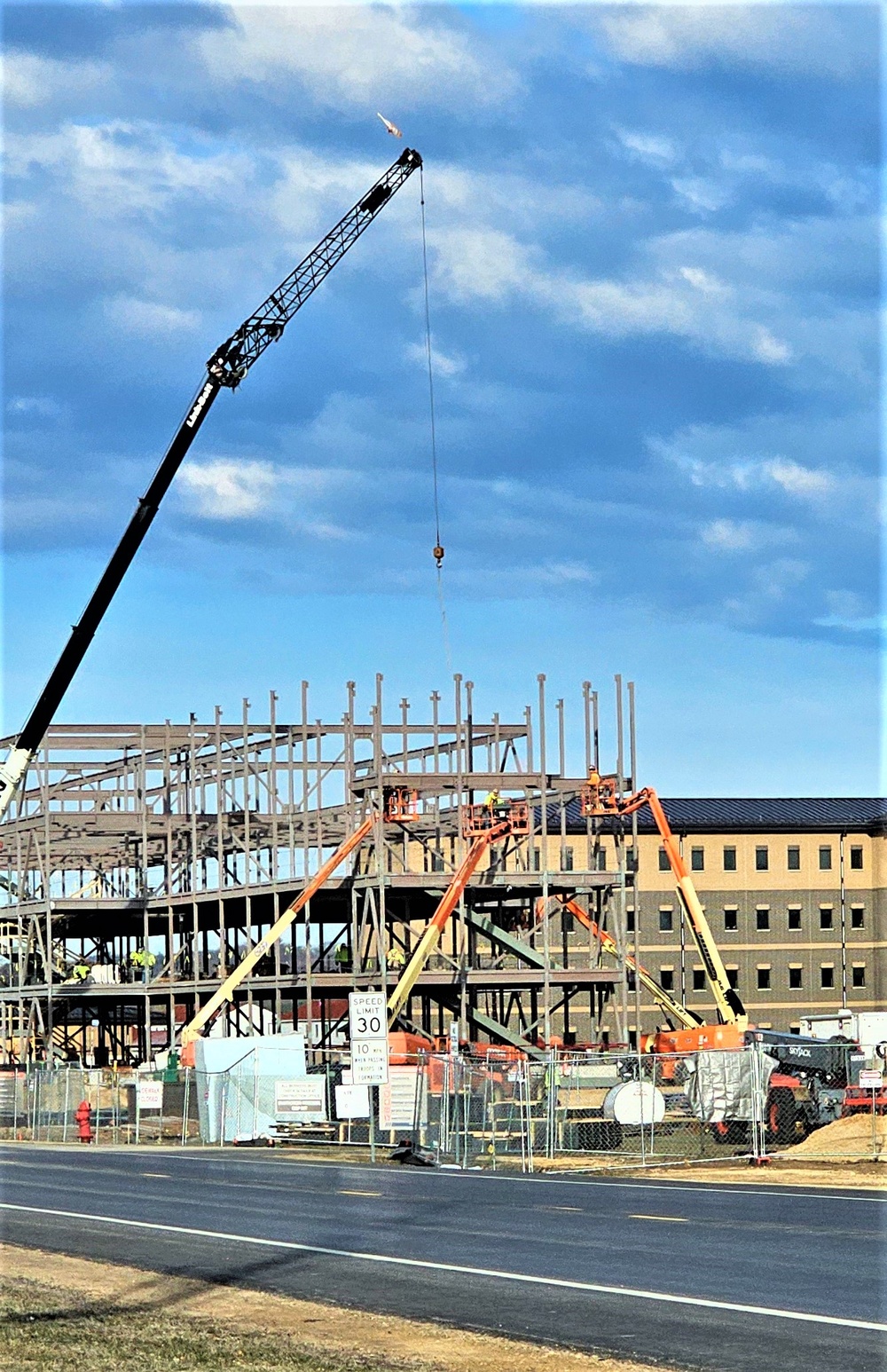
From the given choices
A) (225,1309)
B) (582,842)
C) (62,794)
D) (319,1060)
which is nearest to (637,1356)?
(225,1309)

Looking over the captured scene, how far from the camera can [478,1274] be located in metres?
17.5

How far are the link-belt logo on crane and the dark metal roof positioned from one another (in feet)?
278

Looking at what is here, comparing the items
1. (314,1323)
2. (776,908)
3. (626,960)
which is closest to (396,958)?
(626,960)

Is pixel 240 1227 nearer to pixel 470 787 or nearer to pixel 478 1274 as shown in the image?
pixel 478 1274

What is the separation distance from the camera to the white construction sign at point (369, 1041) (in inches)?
1347

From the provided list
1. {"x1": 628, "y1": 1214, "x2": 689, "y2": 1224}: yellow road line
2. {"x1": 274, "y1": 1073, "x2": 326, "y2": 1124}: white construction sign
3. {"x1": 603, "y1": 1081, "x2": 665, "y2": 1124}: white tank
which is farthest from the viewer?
{"x1": 274, "y1": 1073, "x2": 326, "y2": 1124}: white construction sign

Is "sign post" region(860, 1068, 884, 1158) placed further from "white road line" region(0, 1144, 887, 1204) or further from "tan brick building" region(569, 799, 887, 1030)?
"tan brick building" region(569, 799, 887, 1030)

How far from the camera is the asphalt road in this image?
45.5 feet

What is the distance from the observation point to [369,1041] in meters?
34.5

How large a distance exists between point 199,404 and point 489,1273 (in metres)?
10.8

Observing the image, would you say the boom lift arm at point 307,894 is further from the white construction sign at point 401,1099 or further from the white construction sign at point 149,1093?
the white construction sign at point 401,1099

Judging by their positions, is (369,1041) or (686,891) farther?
(686,891)

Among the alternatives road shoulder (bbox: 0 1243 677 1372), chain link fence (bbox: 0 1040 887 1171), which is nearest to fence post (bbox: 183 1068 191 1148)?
chain link fence (bbox: 0 1040 887 1171)

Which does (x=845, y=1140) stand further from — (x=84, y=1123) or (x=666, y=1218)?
(x=84, y=1123)
